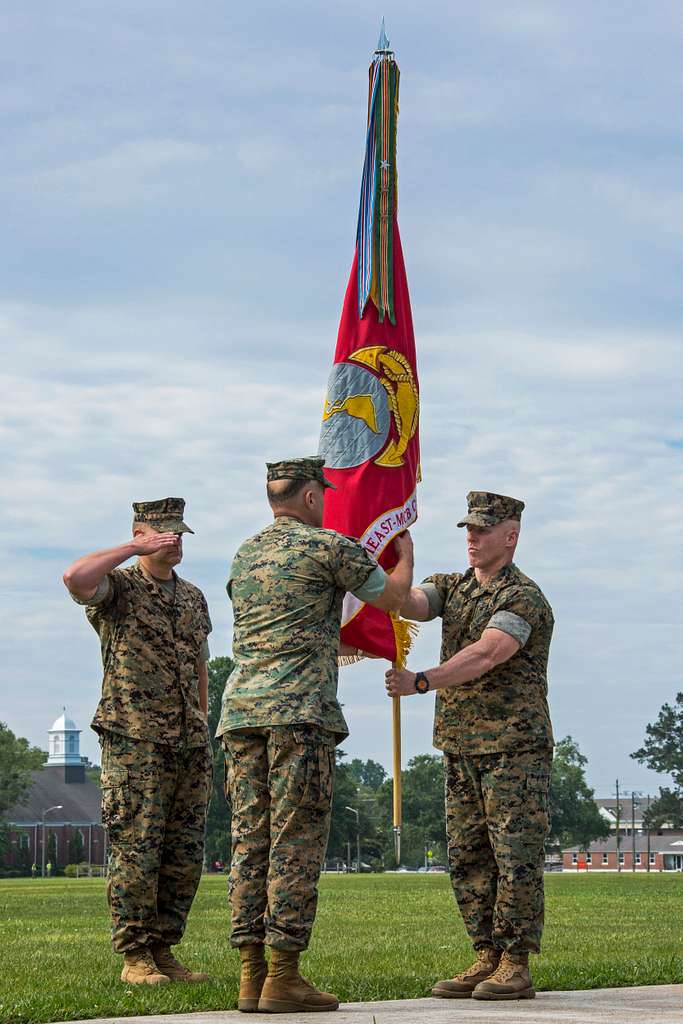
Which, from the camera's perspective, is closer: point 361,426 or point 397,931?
point 361,426

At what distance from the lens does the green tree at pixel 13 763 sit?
96938 mm

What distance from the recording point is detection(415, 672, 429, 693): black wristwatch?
7.47 meters

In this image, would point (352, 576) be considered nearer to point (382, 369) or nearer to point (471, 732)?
point (471, 732)

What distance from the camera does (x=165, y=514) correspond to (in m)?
8.45

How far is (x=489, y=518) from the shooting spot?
814 centimetres

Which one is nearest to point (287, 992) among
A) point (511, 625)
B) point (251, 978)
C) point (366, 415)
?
point (251, 978)

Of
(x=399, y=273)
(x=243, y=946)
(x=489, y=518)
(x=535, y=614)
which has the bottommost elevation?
(x=243, y=946)

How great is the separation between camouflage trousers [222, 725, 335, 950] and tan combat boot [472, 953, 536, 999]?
1.19 meters

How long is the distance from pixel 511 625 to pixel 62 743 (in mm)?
159823

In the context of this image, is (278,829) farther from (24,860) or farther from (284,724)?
(24,860)

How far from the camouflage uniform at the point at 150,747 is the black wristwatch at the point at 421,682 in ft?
5.18

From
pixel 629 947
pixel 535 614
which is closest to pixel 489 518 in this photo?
pixel 535 614

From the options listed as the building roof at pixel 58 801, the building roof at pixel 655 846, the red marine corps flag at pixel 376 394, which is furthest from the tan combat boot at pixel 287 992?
the building roof at pixel 655 846

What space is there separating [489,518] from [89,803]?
503 feet
